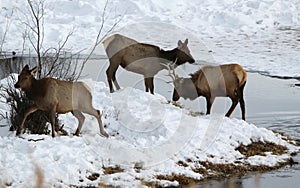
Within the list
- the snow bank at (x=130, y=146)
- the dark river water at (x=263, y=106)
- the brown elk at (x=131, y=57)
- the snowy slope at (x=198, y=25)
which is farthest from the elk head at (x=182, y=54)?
the snowy slope at (x=198, y=25)

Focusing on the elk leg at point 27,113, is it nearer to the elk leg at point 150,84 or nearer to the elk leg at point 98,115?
the elk leg at point 98,115

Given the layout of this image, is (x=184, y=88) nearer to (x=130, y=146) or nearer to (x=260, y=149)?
(x=260, y=149)

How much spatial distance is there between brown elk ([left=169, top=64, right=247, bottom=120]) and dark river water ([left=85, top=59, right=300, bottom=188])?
61 cm

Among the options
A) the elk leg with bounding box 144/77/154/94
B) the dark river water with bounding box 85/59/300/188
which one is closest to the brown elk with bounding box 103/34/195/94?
the elk leg with bounding box 144/77/154/94

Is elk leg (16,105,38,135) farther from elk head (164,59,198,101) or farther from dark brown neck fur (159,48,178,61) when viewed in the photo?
elk head (164,59,198,101)

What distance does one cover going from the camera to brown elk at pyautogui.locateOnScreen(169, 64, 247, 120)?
42.0ft

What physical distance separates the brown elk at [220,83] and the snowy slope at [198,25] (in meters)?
8.66

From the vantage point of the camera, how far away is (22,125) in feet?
30.0

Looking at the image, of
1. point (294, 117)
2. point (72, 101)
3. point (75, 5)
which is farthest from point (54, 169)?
point (75, 5)

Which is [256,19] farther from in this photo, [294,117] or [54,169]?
[54,169]

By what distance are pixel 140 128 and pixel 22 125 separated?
220 centimetres

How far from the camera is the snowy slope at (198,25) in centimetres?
2491

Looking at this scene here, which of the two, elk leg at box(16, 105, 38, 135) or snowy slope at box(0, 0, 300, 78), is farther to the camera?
snowy slope at box(0, 0, 300, 78)

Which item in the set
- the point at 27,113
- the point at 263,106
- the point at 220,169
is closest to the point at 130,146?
the point at 220,169
